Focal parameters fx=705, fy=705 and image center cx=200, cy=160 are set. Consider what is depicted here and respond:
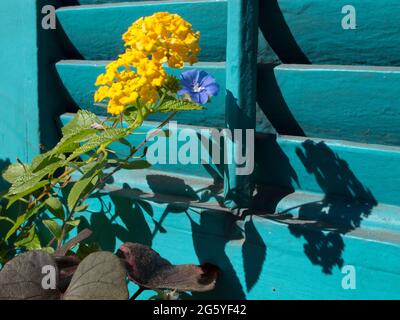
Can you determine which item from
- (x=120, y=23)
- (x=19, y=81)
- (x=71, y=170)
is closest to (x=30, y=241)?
(x=71, y=170)

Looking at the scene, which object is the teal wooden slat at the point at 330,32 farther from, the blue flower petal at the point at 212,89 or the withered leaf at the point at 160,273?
the withered leaf at the point at 160,273

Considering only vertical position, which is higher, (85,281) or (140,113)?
(140,113)

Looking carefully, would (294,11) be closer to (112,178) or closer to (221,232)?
(221,232)

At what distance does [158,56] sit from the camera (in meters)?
1.59

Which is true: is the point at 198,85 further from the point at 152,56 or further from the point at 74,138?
the point at 74,138

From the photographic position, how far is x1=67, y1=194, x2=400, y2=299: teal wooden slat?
1.59 m

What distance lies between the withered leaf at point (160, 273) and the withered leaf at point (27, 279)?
0.62ft

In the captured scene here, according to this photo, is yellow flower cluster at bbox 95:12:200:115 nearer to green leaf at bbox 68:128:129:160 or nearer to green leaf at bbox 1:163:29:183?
green leaf at bbox 68:128:129:160

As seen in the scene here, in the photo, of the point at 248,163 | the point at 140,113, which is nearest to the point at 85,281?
the point at 140,113

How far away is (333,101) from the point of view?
1.71m

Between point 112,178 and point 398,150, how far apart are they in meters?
0.90

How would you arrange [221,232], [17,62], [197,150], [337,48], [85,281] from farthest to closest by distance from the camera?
[17,62]
[197,150]
[221,232]
[337,48]
[85,281]

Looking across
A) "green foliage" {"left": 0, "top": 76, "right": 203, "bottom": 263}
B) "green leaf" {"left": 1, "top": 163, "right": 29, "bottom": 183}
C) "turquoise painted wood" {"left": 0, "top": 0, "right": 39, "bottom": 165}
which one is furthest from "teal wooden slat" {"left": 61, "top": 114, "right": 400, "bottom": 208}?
"turquoise painted wood" {"left": 0, "top": 0, "right": 39, "bottom": 165}

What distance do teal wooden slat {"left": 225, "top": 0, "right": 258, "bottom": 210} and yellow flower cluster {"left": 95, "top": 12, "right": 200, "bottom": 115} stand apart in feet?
0.51
